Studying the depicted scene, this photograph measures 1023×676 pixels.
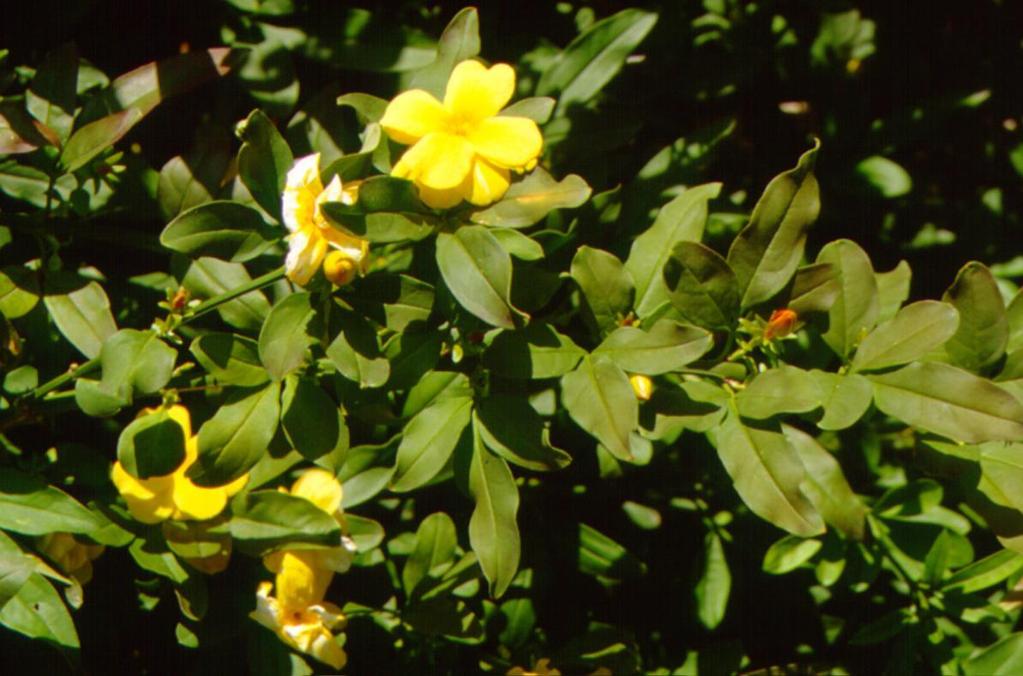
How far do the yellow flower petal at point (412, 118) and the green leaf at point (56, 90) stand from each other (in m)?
0.55

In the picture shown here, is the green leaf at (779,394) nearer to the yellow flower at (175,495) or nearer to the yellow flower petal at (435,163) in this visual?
the yellow flower petal at (435,163)

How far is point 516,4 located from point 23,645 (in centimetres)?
136

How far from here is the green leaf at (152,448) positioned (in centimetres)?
117

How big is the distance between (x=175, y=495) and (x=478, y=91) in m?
0.65

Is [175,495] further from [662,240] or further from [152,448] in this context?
[662,240]

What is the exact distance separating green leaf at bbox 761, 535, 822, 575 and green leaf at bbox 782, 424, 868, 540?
10cm

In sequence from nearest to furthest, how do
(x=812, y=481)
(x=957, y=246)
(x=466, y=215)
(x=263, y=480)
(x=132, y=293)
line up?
(x=466, y=215) → (x=263, y=480) → (x=812, y=481) → (x=132, y=293) → (x=957, y=246)

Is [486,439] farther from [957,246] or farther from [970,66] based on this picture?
[970,66]

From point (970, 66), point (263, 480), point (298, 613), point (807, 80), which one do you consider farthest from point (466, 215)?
point (970, 66)

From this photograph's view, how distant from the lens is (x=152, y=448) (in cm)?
118

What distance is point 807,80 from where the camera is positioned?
2.09 metres

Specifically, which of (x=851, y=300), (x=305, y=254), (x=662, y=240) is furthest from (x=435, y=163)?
(x=851, y=300)

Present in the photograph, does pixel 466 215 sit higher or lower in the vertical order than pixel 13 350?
higher

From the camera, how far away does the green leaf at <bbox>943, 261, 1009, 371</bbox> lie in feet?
4.22
